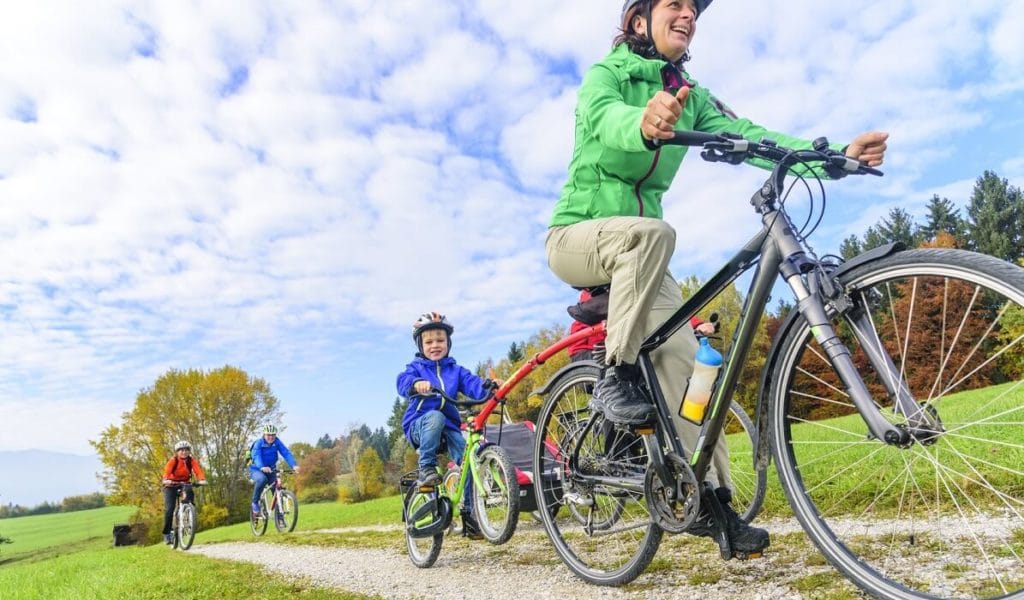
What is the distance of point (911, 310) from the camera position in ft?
6.81

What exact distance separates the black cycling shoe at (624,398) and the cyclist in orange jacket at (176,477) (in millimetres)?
14754

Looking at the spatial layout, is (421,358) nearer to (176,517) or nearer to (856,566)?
(856,566)

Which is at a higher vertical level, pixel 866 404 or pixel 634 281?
pixel 634 281

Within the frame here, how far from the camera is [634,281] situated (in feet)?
9.11

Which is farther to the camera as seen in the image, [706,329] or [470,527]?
[470,527]

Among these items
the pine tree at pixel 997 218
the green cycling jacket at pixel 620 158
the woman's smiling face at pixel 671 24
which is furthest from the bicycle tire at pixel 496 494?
the pine tree at pixel 997 218

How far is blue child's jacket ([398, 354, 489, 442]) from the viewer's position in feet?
19.6

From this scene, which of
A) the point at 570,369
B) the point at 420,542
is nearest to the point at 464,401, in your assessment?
the point at 420,542

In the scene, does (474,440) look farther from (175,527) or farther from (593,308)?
(175,527)

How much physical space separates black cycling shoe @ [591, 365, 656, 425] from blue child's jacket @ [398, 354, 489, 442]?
289 centimetres

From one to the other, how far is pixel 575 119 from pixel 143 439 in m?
41.3

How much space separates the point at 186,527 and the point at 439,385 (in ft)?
36.4

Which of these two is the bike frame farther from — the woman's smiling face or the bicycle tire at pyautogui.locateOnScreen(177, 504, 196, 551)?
the bicycle tire at pyautogui.locateOnScreen(177, 504, 196, 551)

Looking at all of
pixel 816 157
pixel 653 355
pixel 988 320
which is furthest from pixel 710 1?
pixel 988 320
